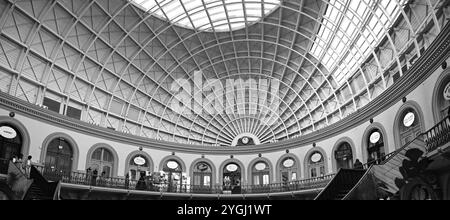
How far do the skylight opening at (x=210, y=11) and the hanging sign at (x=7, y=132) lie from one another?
16.5 meters

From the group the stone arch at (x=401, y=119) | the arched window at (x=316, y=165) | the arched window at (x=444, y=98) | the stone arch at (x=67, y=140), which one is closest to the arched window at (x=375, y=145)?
the stone arch at (x=401, y=119)

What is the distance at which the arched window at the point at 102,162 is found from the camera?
37.9m

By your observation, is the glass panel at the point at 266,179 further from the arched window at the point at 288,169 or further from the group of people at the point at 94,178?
the group of people at the point at 94,178

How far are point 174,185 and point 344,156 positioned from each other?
18.8 m

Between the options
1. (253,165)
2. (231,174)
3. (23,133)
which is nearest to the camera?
(23,133)

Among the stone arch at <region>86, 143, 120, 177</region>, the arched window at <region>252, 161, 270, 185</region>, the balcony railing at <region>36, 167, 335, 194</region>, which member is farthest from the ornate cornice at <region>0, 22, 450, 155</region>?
the balcony railing at <region>36, 167, 335, 194</region>

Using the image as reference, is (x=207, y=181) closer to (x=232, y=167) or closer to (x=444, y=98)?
(x=232, y=167)

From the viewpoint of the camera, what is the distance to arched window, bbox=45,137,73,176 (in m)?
33.4

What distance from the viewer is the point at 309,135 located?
1642 inches

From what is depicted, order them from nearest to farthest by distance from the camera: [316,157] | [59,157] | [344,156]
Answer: [59,157] → [344,156] → [316,157]

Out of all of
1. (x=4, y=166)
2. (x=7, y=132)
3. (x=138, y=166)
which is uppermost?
(x=7, y=132)

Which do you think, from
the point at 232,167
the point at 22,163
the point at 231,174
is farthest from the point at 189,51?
the point at 22,163

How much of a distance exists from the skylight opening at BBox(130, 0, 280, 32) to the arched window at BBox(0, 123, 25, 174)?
16529 millimetres
